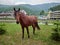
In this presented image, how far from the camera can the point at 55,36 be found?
8.09 meters

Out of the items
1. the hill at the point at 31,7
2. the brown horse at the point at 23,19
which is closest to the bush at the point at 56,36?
the brown horse at the point at 23,19

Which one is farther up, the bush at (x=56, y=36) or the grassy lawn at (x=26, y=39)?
the bush at (x=56, y=36)


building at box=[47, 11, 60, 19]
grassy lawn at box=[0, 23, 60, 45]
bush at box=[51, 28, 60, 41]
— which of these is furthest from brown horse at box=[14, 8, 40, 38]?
building at box=[47, 11, 60, 19]

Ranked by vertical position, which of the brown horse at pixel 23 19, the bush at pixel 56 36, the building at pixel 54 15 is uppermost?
the brown horse at pixel 23 19

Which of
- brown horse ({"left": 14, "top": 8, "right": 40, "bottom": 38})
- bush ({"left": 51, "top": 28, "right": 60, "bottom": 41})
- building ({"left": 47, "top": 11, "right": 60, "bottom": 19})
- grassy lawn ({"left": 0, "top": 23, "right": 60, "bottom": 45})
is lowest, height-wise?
grassy lawn ({"left": 0, "top": 23, "right": 60, "bottom": 45})

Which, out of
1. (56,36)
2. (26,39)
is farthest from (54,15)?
(26,39)

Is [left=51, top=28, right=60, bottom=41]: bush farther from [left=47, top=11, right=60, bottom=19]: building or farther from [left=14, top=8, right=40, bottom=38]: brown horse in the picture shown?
[left=47, top=11, right=60, bottom=19]: building

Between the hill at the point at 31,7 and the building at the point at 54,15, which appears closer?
the hill at the point at 31,7

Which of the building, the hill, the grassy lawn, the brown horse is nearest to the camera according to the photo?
the brown horse

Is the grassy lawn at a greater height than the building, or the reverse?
the building

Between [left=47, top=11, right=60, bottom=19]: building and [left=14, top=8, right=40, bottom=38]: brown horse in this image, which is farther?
[left=47, top=11, right=60, bottom=19]: building

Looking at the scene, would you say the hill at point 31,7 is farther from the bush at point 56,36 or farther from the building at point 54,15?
the bush at point 56,36

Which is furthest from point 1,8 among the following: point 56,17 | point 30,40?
point 56,17

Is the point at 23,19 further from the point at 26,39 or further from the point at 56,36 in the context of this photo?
the point at 56,36
